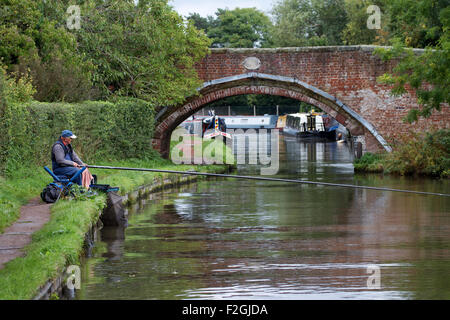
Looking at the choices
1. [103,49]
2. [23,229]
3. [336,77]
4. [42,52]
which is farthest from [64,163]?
[336,77]

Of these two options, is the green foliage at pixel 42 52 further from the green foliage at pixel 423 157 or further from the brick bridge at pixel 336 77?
the green foliage at pixel 423 157

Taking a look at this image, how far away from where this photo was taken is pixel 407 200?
1747 cm

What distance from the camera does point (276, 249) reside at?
1083cm

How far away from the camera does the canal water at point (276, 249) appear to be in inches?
326

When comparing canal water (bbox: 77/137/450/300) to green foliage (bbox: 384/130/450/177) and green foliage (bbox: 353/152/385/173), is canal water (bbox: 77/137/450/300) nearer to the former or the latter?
green foliage (bbox: 384/130/450/177)

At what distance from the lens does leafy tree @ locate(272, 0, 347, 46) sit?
190 feet

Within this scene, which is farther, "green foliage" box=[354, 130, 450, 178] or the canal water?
"green foliage" box=[354, 130, 450, 178]

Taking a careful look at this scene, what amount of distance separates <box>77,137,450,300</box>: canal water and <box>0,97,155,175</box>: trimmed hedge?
2408mm

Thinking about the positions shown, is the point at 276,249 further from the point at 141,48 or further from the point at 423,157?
the point at 141,48

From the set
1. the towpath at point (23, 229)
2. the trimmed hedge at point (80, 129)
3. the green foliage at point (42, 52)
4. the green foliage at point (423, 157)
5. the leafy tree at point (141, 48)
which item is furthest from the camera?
the green foliage at point (423, 157)

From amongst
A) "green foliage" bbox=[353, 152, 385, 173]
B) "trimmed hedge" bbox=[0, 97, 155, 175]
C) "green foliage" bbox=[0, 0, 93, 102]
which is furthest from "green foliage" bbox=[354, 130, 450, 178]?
"green foliage" bbox=[0, 0, 93, 102]

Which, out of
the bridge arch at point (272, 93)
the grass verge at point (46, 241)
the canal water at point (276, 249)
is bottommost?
the canal water at point (276, 249)

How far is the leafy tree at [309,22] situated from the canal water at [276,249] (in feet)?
132

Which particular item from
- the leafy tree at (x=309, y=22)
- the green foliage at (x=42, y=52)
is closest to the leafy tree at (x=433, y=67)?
the green foliage at (x=42, y=52)
